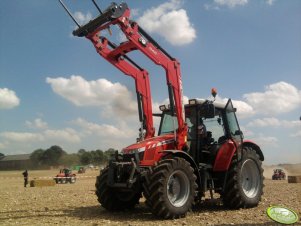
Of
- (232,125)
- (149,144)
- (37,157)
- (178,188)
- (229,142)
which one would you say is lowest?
(178,188)

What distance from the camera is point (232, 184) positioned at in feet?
36.5

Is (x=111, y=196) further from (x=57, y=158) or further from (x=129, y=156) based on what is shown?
(x=57, y=158)

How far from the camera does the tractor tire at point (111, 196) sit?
10.6 meters

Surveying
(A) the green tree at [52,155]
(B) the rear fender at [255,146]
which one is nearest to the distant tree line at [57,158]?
(A) the green tree at [52,155]

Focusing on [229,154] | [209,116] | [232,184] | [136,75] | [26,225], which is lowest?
[26,225]

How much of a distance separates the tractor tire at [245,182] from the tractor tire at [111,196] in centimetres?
253

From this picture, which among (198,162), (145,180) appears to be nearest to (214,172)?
(198,162)

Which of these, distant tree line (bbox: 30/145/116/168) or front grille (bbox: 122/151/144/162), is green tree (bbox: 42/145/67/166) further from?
front grille (bbox: 122/151/144/162)

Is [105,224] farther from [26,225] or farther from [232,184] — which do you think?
[232,184]

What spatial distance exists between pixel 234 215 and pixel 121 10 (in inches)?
230

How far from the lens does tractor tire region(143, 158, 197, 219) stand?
9086 mm

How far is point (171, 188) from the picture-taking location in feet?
31.7

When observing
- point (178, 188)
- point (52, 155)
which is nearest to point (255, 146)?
point (178, 188)

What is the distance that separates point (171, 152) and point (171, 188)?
90 cm
